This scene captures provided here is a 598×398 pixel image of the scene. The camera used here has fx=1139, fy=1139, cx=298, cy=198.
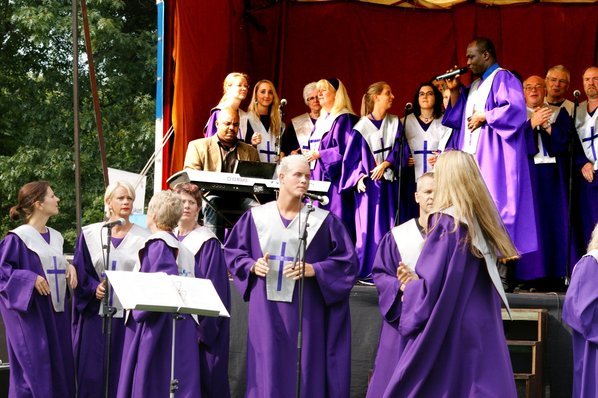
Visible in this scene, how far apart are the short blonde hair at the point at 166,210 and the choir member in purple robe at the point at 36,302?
1.39 metres

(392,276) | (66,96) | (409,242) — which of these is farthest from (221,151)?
(66,96)

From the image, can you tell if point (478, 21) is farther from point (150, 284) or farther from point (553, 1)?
point (150, 284)

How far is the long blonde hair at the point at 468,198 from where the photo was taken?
261 inches

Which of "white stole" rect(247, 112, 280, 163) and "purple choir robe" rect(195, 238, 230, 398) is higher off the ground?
"white stole" rect(247, 112, 280, 163)

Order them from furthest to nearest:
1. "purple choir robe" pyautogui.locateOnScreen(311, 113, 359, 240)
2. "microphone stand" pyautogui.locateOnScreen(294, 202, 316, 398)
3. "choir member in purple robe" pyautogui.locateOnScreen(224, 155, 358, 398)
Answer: "purple choir robe" pyautogui.locateOnScreen(311, 113, 359, 240) < "choir member in purple robe" pyautogui.locateOnScreen(224, 155, 358, 398) < "microphone stand" pyautogui.locateOnScreen(294, 202, 316, 398)

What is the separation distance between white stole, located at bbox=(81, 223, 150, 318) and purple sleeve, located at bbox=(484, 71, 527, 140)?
3.39 metres

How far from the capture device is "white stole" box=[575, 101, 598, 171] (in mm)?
11188

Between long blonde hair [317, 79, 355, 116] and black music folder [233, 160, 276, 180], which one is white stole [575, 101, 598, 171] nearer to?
long blonde hair [317, 79, 355, 116]

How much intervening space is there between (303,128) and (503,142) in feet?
9.40

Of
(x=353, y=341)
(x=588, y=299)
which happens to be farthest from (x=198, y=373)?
(x=588, y=299)

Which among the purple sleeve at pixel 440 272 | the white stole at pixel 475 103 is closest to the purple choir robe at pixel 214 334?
the purple sleeve at pixel 440 272

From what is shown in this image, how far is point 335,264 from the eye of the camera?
27.8ft

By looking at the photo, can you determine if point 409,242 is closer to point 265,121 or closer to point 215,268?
point 215,268

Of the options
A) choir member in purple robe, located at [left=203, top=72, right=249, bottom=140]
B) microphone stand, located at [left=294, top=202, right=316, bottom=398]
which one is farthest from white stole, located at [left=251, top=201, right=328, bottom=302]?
choir member in purple robe, located at [left=203, top=72, right=249, bottom=140]
